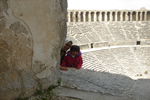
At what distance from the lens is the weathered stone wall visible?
6.34 feet

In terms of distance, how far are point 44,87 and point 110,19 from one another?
1187 inches

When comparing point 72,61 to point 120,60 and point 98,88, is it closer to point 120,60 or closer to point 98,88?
point 98,88

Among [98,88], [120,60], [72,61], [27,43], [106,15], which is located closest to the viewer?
[27,43]

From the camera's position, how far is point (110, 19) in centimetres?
3102

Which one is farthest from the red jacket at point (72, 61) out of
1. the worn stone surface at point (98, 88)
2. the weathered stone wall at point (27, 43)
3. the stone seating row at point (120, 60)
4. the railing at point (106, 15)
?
the railing at point (106, 15)

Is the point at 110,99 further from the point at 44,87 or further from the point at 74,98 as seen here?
the point at 44,87

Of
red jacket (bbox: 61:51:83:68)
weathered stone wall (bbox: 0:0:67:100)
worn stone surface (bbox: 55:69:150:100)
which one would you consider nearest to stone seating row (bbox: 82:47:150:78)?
red jacket (bbox: 61:51:83:68)

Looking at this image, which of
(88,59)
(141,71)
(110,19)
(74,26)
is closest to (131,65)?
(141,71)

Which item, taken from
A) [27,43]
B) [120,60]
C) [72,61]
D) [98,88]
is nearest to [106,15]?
[120,60]

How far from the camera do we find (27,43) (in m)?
2.06

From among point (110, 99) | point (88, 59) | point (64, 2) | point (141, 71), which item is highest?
point (64, 2)

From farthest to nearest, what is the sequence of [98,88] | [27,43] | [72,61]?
[72,61] → [98,88] → [27,43]

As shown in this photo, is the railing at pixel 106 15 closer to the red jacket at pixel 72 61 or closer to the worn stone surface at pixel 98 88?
the red jacket at pixel 72 61

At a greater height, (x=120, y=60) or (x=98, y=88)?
(x=98, y=88)
